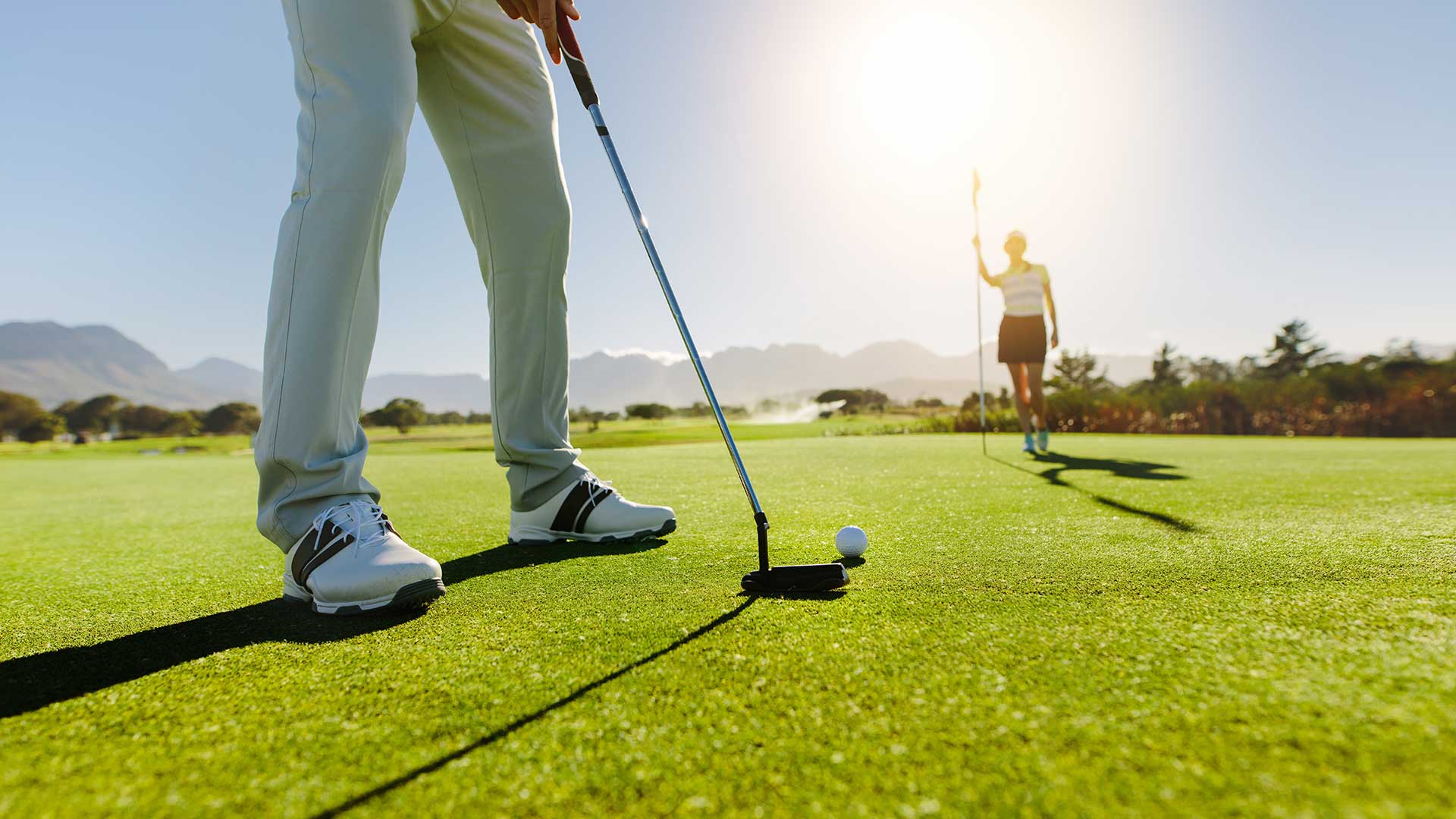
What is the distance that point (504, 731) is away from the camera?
2.78ft

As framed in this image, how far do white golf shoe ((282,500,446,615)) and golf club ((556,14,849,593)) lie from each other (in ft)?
2.13

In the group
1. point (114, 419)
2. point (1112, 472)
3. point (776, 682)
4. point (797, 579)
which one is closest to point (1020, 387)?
point (1112, 472)

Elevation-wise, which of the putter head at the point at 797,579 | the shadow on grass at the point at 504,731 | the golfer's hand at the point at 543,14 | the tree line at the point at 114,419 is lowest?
the shadow on grass at the point at 504,731

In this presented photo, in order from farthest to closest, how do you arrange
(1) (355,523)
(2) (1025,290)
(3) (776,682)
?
(2) (1025,290) → (1) (355,523) → (3) (776,682)

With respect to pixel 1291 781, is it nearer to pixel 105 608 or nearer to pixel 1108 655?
pixel 1108 655

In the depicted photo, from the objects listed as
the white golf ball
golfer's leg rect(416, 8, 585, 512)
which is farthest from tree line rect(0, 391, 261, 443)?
the white golf ball

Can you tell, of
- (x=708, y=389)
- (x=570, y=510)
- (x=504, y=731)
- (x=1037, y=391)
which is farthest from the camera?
(x=1037, y=391)

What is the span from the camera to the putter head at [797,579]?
1476 millimetres

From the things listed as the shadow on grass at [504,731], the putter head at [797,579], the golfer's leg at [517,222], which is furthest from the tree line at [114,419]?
the shadow on grass at [504,731]

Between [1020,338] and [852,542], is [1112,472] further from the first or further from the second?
[852,542]

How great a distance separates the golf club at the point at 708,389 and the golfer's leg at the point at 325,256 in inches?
25.6

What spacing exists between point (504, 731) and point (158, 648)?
79 centimetres

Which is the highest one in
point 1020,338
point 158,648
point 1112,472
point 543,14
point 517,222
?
point 543,14

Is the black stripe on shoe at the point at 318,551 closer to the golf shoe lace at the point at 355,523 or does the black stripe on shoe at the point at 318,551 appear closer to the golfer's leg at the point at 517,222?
the golf shoe lace at the point at 355,523
